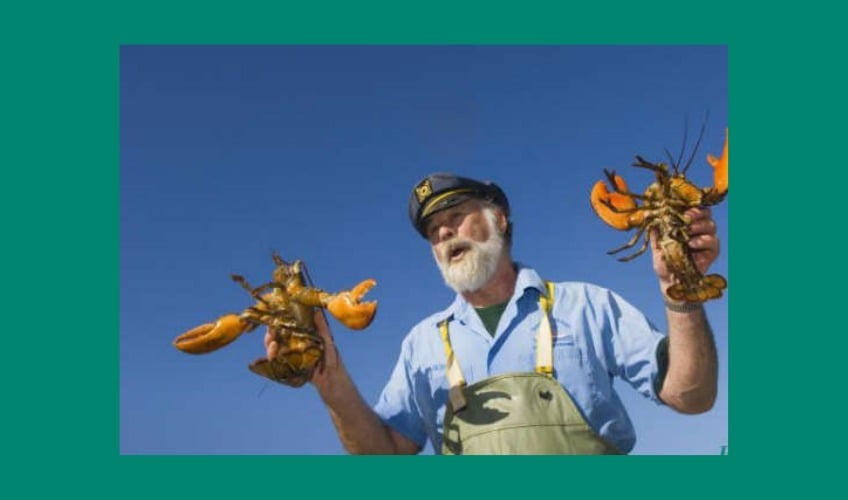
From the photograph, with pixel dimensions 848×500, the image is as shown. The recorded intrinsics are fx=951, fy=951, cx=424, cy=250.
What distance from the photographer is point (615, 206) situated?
3.78m

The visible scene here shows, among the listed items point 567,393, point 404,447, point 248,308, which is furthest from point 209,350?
point 567,393

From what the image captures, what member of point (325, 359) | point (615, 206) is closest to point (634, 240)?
point (615, 206)

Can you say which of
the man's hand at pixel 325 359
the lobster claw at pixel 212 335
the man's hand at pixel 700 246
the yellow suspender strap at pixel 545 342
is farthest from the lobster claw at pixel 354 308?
the man's hand at pixel 700 246

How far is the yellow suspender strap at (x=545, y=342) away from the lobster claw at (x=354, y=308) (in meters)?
0.69

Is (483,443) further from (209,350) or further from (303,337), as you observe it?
(209,350)

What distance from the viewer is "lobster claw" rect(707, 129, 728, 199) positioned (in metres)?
3.54

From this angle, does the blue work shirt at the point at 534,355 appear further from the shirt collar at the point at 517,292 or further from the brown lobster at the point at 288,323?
the brown lobster at the point at 288,323

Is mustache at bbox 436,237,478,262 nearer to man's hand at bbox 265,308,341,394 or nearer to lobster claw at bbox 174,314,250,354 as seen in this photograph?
man's hand at bbox 265,308,341,394

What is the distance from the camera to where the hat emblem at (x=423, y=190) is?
4.11 m

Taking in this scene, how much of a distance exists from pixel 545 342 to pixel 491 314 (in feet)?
1.02

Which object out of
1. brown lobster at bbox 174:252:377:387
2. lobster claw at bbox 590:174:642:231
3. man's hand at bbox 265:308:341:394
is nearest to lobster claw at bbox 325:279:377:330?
brown lobster at bbox 174:252:377:387

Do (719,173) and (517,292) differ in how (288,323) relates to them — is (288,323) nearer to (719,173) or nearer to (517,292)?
(517,292)

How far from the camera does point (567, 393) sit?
3729 mm

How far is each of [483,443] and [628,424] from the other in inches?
23.4
